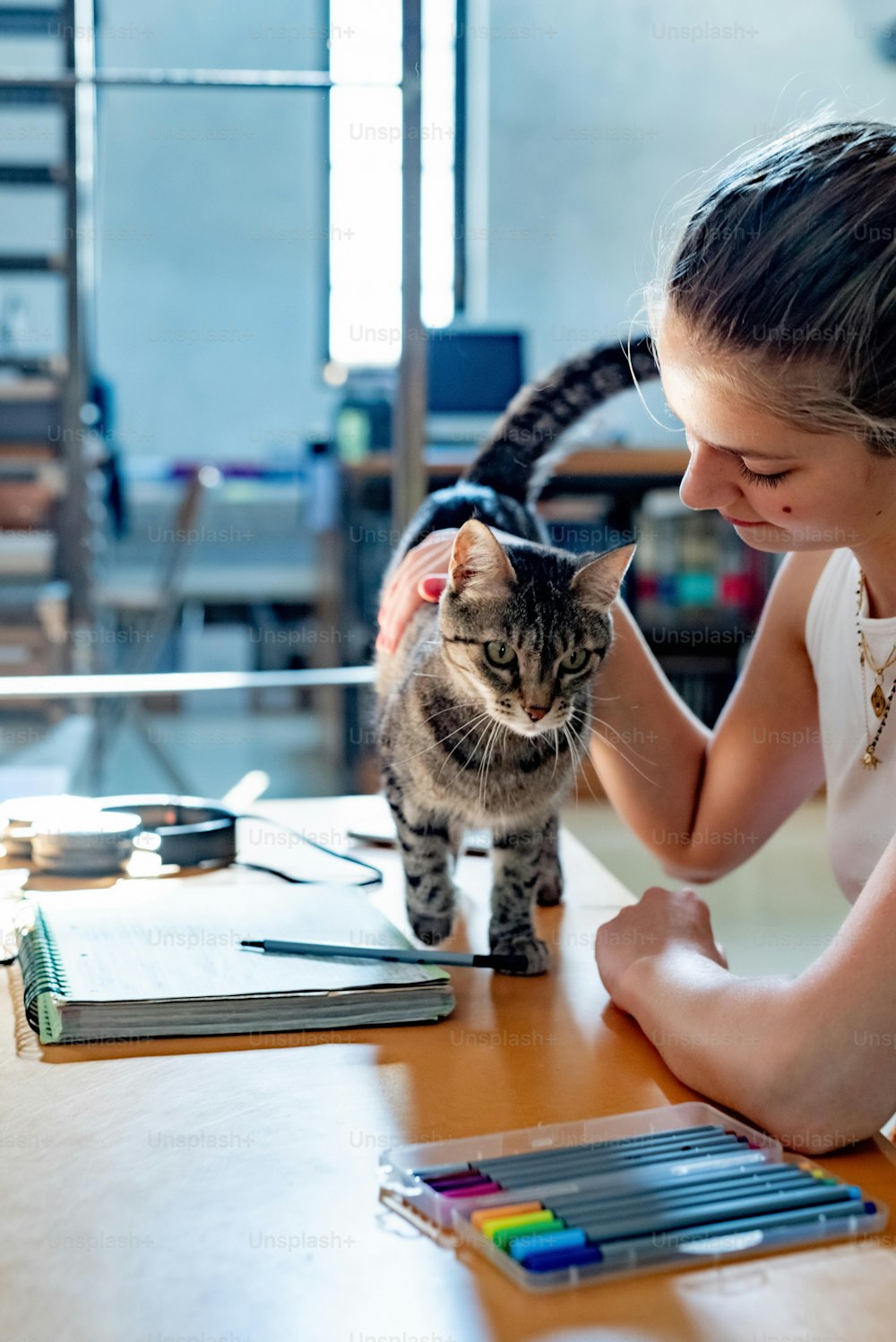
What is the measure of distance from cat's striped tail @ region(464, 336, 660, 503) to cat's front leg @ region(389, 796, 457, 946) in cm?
48

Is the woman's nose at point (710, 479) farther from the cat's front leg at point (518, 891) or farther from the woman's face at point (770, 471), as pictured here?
the cat's front leg at point (518, 891)

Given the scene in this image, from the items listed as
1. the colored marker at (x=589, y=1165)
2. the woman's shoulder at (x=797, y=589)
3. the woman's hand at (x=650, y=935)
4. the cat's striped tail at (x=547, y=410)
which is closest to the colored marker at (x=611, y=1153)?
the colored marker at (x=589, y=1165)

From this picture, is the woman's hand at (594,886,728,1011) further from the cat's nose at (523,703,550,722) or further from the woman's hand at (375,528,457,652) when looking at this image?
the woman's hand at (375,528,457,652)

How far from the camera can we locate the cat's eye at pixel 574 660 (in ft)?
3.29

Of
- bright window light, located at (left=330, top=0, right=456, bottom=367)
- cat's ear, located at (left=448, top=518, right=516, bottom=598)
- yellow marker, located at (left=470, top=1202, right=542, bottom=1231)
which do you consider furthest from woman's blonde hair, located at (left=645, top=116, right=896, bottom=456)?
bright window light, located at (left=330, top=0, right=456, bottom=367)

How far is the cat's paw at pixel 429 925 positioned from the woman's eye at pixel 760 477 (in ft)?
1.30

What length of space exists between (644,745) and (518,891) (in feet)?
0.84

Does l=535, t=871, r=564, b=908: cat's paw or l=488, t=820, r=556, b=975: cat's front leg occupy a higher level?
l=488, t=820, r=556, b=975: cat's front leg

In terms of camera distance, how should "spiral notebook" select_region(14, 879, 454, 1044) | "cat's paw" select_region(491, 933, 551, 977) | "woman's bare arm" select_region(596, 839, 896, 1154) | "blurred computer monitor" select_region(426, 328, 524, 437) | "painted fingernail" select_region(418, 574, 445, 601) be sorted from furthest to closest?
"blurred computer monitor" select_region(426, 328, 524, 437), "painted fingernail" select_region(418, 574, 445, 601), "cat's paw" select_region(491, 933, 551, 977), "spiral notebook" select_region(14, 879, 454, 1044), "woman's bare arm" select_region(596, 839, 896, 1154)

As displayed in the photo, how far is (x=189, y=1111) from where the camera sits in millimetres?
635

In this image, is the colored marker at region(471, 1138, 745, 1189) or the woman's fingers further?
the woman's fingers

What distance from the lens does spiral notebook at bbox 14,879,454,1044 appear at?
0.73m

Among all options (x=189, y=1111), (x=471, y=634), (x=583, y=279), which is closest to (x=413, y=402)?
(x=471, y=634)

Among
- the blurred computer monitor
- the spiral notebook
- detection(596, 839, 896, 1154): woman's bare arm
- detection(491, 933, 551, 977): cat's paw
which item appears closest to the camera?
detection(596, 839, 896, 1154): woman's bare arm
